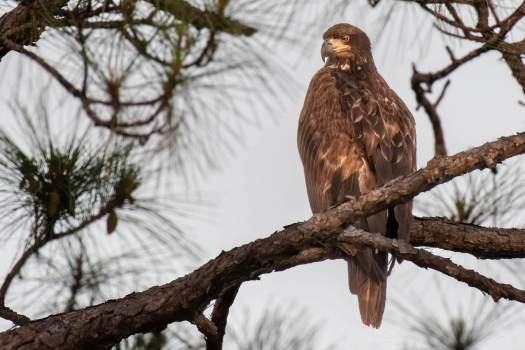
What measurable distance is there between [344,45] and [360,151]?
1.32 metres

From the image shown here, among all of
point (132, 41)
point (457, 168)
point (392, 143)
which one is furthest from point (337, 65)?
point (457, 168)

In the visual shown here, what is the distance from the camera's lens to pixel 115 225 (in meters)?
4.78

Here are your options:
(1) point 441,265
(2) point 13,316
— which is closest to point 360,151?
(1) point 441,265

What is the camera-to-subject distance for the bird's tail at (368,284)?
446 cm

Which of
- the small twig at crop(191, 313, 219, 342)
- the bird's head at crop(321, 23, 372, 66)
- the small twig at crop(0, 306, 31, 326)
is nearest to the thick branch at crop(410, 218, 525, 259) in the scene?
the small twig at crop(191, 313, 219, 342)

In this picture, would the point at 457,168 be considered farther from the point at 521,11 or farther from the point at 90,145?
the point at 90,145

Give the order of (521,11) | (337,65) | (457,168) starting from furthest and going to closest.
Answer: (337,65) < (521,11) < (457,168)

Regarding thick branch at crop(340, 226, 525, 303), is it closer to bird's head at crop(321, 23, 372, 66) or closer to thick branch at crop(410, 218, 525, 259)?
thick branch at crop(410, 218, 525, 259)

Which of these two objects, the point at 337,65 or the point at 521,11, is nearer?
the point at 521,11

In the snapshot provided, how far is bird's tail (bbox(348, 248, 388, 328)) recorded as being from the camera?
4.46 metres

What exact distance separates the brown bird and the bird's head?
406 millimetres

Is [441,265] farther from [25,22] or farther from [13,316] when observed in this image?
[25,22]

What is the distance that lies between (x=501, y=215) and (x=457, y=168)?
71.8 inches

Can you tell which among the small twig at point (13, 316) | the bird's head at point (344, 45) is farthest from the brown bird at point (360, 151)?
the small twig at point (13, 316)
